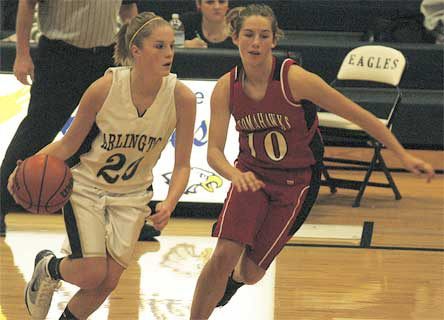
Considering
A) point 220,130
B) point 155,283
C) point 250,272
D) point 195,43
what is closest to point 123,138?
point 220,130

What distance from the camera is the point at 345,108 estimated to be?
15.5ft

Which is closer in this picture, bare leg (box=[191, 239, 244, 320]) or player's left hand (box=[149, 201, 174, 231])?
player's left hand (box=[149, 201, 174, 231])

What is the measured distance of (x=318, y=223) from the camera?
26.3 feet

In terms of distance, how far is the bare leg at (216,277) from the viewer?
194 inches

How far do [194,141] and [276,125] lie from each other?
2.74 m

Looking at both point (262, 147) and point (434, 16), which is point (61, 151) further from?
point (434, 16)

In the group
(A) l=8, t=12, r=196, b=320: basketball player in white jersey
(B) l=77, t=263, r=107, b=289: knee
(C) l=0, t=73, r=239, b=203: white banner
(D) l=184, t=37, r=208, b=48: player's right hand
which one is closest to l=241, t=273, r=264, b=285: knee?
(A) l=8, t=12, r=196, b=320: basketball player in white jersey

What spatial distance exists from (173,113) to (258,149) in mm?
429

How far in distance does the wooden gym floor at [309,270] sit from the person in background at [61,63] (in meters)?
0.73

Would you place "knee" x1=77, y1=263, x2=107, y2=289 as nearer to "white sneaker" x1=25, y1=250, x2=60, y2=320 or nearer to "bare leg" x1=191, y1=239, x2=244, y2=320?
"white sneaker" x1=25, y1=250, x2=60, y2=320

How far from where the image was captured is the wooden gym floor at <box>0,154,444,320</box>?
5648 mm

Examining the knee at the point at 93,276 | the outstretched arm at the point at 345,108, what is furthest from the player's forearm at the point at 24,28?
the knee at the point at 93,276

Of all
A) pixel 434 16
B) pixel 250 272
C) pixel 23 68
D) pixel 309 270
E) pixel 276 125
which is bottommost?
pixel 309 270

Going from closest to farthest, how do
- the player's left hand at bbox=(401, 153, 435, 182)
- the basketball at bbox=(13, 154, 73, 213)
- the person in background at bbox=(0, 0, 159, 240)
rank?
the player's left hand at bbox=(401, 153, 435, 182)
the basketball at bbox=(13, 154, 73, 213)
the person in background at bbox=(0, 0, 159, 240)
